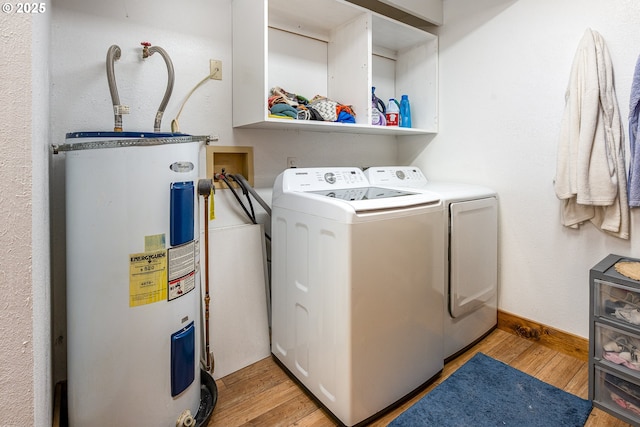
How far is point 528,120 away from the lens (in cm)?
195

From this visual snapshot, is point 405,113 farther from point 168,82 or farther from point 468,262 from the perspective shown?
point 168,82

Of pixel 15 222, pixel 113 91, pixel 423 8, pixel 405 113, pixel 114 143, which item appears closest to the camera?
pixel 15 222

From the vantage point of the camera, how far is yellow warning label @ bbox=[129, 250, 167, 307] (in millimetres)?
1141

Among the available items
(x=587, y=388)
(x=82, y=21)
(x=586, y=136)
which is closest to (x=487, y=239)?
(x=586, y=136)

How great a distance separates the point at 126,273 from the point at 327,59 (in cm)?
183

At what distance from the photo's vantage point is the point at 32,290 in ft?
2.11

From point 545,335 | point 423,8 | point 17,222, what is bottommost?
point 545,335

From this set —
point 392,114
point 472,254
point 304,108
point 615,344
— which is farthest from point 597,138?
point 304,108

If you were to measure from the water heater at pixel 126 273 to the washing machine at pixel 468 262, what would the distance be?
4.17ft

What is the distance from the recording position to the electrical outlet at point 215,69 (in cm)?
175

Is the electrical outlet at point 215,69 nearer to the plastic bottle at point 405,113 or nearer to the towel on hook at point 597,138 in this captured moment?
the plastic bottle at point 405,113

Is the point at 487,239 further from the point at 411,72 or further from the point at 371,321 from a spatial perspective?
Result: the point at 411,72

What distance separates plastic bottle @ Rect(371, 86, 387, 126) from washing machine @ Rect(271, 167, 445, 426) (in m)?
0.69

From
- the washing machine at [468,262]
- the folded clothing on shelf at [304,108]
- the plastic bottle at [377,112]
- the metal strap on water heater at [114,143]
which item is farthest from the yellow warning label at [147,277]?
the plastic bottle at [377,112]
